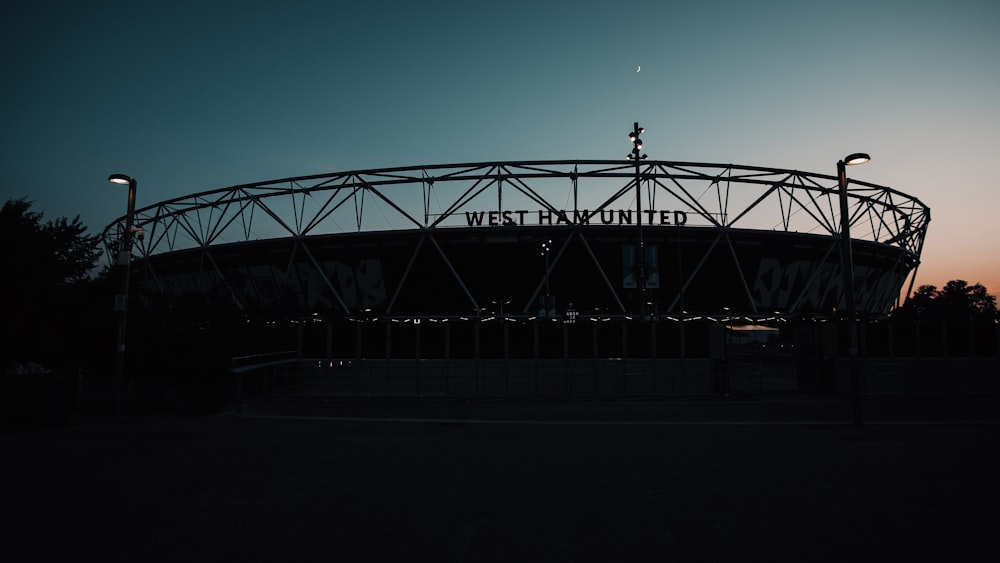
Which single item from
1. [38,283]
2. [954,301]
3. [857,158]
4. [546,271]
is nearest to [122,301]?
[38,283]

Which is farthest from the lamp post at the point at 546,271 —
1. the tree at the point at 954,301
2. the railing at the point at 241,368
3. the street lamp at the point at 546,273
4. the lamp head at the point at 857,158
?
the tree at the point at 954,301

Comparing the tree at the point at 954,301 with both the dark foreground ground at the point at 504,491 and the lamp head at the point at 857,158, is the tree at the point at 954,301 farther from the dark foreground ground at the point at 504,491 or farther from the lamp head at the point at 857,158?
the dark foreground ground at the point at 504,491

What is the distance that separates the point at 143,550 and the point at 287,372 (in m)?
13.7

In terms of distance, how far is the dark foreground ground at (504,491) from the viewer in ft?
17.3

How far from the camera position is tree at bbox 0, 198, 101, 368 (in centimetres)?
1376

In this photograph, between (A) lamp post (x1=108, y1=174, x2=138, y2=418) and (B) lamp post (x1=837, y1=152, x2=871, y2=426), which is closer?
(B) lamp post (x1=837, y1=152, x2=871, y2=426)

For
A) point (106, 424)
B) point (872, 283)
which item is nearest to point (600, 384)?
point (106, 424)

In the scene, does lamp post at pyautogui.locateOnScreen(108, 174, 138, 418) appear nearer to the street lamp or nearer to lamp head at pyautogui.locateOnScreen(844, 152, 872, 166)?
lamp head at pyautogui.locateOnScreen(844, 152, 872, 166)

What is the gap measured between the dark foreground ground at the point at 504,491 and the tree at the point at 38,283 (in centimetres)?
341

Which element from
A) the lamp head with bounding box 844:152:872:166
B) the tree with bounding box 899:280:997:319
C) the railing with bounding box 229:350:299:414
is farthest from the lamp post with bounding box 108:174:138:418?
the tree with bounding box 899:280:997:319

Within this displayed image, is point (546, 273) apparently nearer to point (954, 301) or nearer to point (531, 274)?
point (531, 274)

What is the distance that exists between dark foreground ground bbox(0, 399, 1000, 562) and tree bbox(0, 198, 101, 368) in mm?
3407

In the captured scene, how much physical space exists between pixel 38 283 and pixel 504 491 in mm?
14188

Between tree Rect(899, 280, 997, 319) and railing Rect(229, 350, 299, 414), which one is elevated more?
tree Rect(899, 280, 997, 319)
